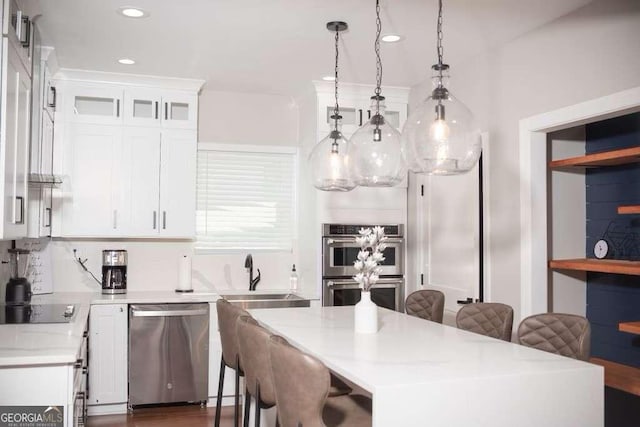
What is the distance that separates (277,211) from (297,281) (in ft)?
2.28

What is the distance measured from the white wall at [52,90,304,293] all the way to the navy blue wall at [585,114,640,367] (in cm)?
227

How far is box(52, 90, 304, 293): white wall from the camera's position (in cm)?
507

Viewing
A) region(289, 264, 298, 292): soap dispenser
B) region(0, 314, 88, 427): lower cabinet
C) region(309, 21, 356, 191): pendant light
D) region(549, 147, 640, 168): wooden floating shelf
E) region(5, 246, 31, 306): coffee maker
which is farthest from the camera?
region(289, 264, 298, 292): soap dispenser

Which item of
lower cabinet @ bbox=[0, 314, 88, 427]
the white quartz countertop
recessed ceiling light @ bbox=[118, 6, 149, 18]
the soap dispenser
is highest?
recessed ceiling light @ bbox=[118, 6, 149, 18]

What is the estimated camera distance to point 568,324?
2.94 meters

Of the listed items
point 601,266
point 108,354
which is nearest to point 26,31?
point 108,354

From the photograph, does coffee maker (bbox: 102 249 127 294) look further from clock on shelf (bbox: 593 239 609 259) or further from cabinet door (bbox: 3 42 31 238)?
clock on shelf (bbox: 593 239 609 259)

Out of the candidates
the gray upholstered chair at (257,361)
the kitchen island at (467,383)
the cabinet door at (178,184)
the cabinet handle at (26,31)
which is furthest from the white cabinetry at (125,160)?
the kitchen island at (467,383)

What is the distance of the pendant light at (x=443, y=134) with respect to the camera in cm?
249

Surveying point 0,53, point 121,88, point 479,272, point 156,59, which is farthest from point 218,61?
point 479,272

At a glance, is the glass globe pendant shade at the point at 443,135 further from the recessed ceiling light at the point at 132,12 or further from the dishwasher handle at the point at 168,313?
the dishwasher handle at the point at 168,313

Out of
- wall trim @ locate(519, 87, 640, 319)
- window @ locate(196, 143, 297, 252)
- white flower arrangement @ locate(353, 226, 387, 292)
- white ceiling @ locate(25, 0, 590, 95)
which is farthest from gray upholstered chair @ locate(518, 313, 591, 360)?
window @ locate(196, 143, 297, 252)

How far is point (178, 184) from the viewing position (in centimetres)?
507

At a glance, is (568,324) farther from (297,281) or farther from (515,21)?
(297,281)
